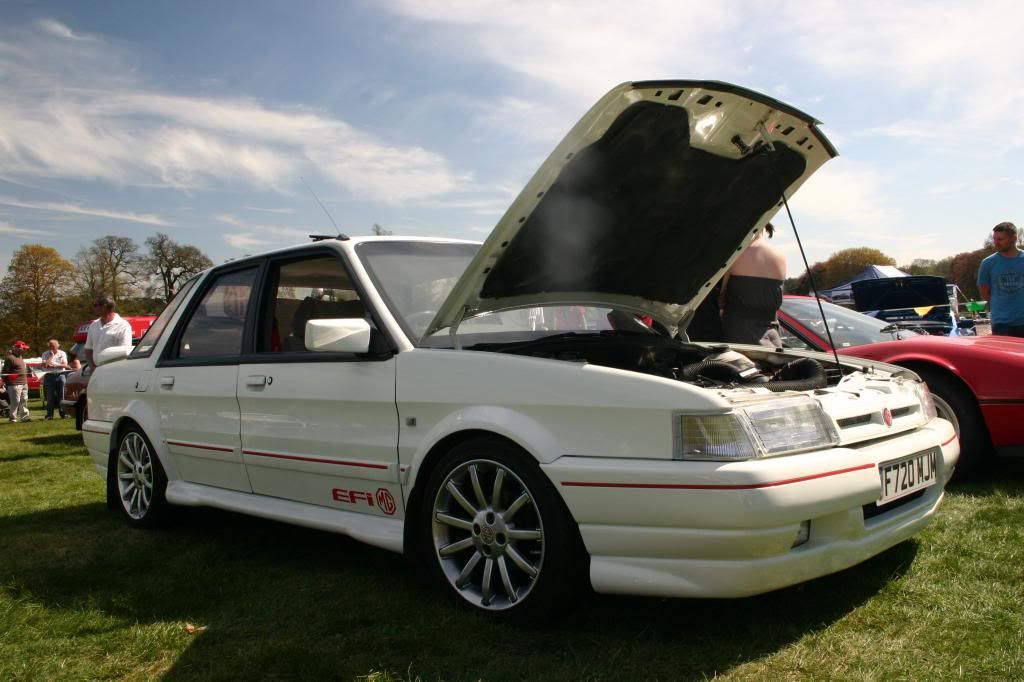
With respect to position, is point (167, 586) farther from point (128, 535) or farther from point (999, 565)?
A: point (999, 565)

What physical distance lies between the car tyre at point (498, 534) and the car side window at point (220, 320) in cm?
169

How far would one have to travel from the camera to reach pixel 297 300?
4066 mm

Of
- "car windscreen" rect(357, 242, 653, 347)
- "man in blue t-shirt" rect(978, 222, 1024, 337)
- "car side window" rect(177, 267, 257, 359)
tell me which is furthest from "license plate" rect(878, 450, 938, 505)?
"man in blue t-shirt" rect(978, 222, 1024, 337)

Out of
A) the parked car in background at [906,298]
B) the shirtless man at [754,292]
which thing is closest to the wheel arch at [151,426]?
the shirtless man at [754,292]

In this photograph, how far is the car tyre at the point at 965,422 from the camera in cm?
466

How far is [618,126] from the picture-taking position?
9.55ft

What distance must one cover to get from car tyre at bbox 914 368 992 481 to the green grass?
463 millimetres

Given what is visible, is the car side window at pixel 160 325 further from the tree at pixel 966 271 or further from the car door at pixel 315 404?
the tree at pixel 966 271

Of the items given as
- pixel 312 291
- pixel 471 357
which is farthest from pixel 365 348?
pixel 312 291

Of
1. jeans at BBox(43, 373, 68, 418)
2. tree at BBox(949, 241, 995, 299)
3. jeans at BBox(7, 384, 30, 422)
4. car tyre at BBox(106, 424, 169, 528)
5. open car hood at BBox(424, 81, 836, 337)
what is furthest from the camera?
tree at BBox(949, 241, 995, 299)

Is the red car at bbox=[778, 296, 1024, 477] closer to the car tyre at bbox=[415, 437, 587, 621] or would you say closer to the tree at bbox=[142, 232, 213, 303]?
the car tyre at bbox=[415, 437, 587, 621]

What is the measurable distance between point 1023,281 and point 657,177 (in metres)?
5.28

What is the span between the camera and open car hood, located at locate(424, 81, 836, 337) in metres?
2.93

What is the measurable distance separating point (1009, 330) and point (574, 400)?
6025 millimetres
